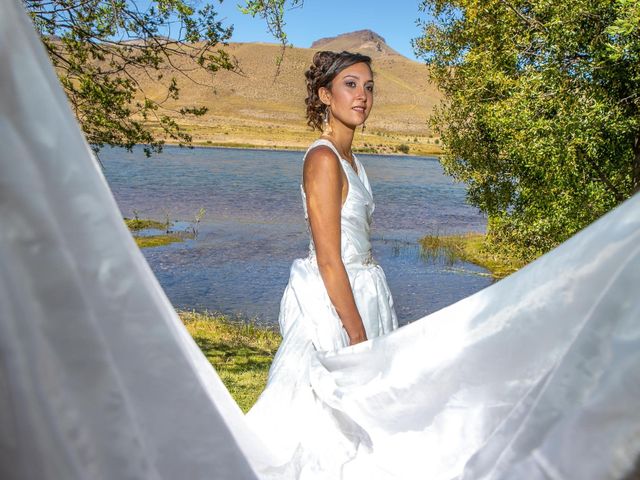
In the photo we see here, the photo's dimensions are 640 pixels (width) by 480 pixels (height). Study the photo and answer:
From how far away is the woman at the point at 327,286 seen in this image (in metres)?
2.73

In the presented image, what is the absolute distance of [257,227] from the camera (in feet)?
91.6

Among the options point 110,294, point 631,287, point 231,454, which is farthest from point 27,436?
point 631,287

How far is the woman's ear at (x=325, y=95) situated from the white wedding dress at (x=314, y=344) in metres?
0.27

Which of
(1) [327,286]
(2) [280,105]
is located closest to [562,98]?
(1) [327,286]

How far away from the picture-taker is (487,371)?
2.27m

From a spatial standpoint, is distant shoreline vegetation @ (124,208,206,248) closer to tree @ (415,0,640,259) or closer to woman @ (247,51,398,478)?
tree @ (415,0,640,259)

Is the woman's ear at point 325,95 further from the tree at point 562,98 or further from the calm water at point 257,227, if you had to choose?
the calm water at point 257,227

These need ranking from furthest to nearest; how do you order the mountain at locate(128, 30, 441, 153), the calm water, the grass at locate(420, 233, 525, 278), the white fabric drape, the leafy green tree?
the mountain at locate(128, 30, 441, 153), the grass at locate(420, 233, 525, 278), the calm water, the leafy green tree, the white fabric drape

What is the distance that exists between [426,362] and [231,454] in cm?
80

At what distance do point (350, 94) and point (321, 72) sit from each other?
202 mm

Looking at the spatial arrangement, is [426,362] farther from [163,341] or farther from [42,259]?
[42,259]

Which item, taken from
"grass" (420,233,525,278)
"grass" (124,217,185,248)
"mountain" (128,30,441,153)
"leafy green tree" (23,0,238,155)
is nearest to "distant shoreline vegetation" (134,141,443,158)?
"mountain" (128,30,441,153)

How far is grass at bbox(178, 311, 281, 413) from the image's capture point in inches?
309

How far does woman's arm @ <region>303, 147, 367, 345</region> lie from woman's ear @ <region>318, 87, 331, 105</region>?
0.40m
